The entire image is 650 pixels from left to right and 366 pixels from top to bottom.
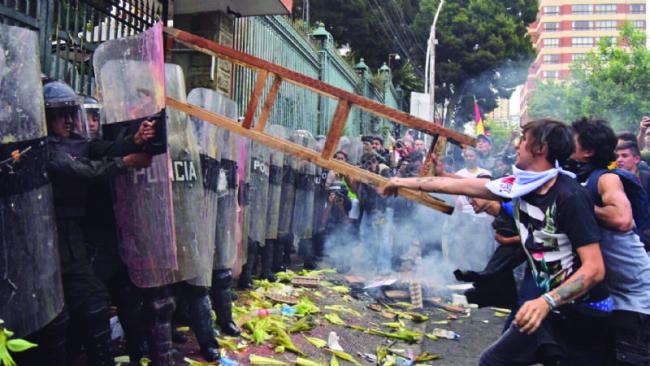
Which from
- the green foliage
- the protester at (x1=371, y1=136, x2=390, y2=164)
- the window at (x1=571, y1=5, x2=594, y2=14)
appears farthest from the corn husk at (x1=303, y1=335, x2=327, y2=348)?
the window at (x1=571, y1=5, x2=594, y2=14)

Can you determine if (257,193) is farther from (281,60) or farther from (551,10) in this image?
(551,10)

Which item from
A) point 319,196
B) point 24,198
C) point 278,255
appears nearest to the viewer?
point 24,198

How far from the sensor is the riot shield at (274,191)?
7000 mm

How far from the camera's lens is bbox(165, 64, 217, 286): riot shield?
13.4 ft

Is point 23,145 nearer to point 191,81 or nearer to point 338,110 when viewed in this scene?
point 338,110

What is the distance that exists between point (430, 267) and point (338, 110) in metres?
6.08

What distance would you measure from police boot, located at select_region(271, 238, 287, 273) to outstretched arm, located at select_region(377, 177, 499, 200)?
424 cm

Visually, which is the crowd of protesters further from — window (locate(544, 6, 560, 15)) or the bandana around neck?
window (locate(544, 6, 560, 15))

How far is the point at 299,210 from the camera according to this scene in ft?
26.1

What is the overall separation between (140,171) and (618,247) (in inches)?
112

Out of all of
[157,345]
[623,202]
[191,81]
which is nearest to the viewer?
[623,202]

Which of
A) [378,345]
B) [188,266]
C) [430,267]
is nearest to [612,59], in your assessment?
[430,267]

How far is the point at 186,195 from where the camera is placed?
4152mm

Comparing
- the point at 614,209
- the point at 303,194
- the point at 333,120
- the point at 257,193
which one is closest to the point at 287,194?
the point at 303,194
